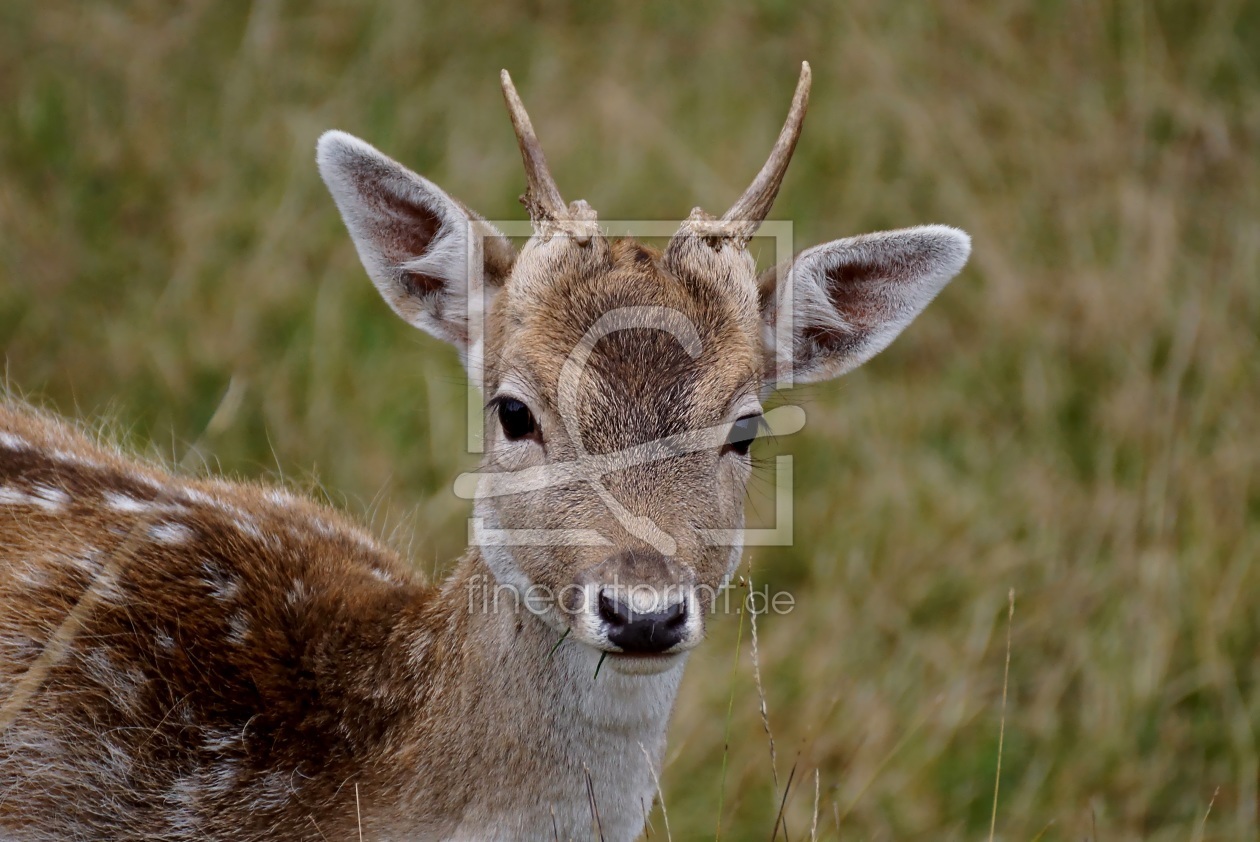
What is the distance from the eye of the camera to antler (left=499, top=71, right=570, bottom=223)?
3881mm

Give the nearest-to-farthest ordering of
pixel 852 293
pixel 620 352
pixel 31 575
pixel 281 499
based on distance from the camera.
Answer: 1. pixel 620 352
2. pixel 31 575
3. pixel 852 293
4. pixel 281 499

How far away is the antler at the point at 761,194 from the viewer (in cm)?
385

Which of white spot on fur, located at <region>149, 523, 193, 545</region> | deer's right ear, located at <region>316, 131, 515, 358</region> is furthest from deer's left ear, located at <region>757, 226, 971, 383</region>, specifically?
white spot on fur, located at <region>149, 523, 193, 545</region>

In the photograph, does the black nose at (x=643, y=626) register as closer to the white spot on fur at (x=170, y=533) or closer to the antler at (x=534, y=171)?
the antler at (x=534, y=171)

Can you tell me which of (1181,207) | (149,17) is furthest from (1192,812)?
(149,17)

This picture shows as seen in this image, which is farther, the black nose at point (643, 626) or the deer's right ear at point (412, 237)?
the deer's right ear at point (412, 237)

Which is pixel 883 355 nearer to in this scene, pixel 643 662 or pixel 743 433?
pixel 743 433

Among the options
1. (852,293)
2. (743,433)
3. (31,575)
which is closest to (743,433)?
(743,433)

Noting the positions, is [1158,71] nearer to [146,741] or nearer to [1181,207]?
[1181,207]

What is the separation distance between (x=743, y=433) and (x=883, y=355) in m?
3.69

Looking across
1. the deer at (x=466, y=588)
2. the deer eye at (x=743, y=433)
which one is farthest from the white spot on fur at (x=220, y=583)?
the deer eye at (x=743, y=433)

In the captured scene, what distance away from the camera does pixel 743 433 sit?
390cm

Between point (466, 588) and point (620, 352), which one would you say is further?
point (466, 588)

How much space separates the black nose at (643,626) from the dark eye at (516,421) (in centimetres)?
65
